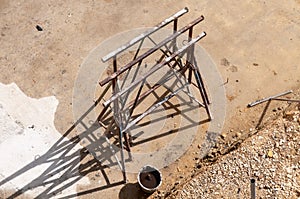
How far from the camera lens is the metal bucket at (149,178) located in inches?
285

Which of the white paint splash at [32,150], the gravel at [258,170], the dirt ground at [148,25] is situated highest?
the dirt ground at [148,25]

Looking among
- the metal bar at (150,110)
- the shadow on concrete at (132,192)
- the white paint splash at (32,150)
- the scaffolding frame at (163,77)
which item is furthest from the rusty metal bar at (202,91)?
the white paint splash at (32,150)

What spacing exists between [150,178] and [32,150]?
1964mm

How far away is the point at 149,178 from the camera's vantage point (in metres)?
7.29

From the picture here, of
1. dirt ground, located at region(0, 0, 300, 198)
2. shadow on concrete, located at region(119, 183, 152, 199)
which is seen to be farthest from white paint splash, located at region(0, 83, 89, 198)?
shadow on concrete, located at region(119, 183, 152, 199)

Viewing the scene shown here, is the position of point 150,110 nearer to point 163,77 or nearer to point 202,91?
point 202,91

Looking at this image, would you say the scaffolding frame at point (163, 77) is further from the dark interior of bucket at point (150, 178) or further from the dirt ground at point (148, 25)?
the dirt ground at point (148, 25)

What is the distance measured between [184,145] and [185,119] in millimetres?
517

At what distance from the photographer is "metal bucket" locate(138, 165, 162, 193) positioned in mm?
7230

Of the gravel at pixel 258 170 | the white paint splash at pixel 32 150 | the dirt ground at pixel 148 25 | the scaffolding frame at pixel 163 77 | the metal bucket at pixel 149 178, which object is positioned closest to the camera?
the scaffolding frame at pixel 163 77

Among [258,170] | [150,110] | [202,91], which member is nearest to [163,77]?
[202,91]

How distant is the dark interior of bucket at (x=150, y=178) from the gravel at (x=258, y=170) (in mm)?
346

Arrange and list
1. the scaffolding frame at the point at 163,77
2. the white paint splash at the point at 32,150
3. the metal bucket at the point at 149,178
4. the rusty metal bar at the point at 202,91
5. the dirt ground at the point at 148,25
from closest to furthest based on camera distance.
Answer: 1. the scaffolding frame at the point at 163,77
2. the metal bucket at the point at 149,178
3. the white paint splash at the point at 32,150
4. the rusty metal bar at the point at 202,91
5. the dirt ground at the point at 148,25

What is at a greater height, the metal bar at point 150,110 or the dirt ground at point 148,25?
the dirt ground at point 148,25
